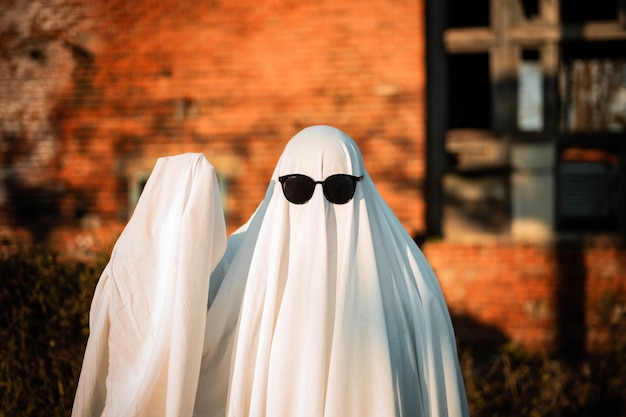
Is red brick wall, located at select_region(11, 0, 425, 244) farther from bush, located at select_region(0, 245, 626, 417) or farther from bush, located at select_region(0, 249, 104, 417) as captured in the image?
bush, located at select_region(0, 249, 104, 417)

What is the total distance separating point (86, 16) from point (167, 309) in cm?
507

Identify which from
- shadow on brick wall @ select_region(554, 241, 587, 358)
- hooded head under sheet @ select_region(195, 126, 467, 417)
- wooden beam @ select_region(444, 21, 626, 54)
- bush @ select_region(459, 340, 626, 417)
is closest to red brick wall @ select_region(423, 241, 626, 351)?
shadow on brick wall @ select_region(554, 241, 587, 358)

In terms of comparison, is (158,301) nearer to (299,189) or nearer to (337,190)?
(299,189)

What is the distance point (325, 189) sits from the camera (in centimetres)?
204

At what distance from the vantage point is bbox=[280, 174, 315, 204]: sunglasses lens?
204 cm

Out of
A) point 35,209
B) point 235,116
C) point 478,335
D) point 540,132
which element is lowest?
point 478,335

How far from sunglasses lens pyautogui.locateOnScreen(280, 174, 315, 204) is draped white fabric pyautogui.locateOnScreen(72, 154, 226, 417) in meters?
0.26

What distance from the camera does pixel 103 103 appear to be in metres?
6.12

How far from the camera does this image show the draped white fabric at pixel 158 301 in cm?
191

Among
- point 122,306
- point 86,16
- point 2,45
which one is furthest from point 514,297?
point 2,45

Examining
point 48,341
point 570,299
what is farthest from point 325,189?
point 570,299

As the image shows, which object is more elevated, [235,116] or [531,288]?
[235,116]

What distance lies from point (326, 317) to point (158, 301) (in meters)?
0.59

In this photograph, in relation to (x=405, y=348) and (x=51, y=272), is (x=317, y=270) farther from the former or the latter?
(x=51, y=272)
